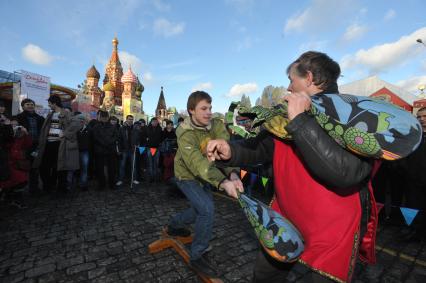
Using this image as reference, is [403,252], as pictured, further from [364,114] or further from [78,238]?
[78,238]

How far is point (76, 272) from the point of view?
124 inches

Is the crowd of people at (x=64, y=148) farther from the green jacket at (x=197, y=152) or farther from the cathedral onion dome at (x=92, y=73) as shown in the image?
the cathedral onion dome at (x=92, y=73)

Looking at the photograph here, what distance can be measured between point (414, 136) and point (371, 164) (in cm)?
21

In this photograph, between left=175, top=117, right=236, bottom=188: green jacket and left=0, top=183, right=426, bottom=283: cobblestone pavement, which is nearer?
left=175, top=117, right=236, bottom=188: green jacket

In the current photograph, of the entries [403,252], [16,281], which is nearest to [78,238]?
[16,281]

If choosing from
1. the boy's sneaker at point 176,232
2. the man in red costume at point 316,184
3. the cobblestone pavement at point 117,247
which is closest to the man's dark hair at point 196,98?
the man in red costume at point 316,184

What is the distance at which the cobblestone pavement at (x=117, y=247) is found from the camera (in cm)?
316

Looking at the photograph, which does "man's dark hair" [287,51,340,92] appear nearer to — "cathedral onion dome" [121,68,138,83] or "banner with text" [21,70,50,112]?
"banner with text" [21,70,50,112]

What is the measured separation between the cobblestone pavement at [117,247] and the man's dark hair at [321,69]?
2586 mm

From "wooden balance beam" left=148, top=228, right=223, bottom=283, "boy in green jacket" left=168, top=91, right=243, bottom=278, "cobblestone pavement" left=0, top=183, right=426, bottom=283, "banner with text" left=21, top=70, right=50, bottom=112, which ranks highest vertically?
"banner with text" left=21, top=70, right=50, bottom=112

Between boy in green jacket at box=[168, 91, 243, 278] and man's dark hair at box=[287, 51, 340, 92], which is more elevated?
man's dark hair at box=[287, 51, 340, 92]

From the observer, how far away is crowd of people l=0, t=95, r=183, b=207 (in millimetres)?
5539

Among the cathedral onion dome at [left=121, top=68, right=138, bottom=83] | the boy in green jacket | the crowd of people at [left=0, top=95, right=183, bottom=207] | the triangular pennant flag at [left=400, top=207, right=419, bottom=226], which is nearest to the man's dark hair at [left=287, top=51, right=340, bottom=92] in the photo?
the boy in green jacket

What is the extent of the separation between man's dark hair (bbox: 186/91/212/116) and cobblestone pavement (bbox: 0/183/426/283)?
2090 millimetres
